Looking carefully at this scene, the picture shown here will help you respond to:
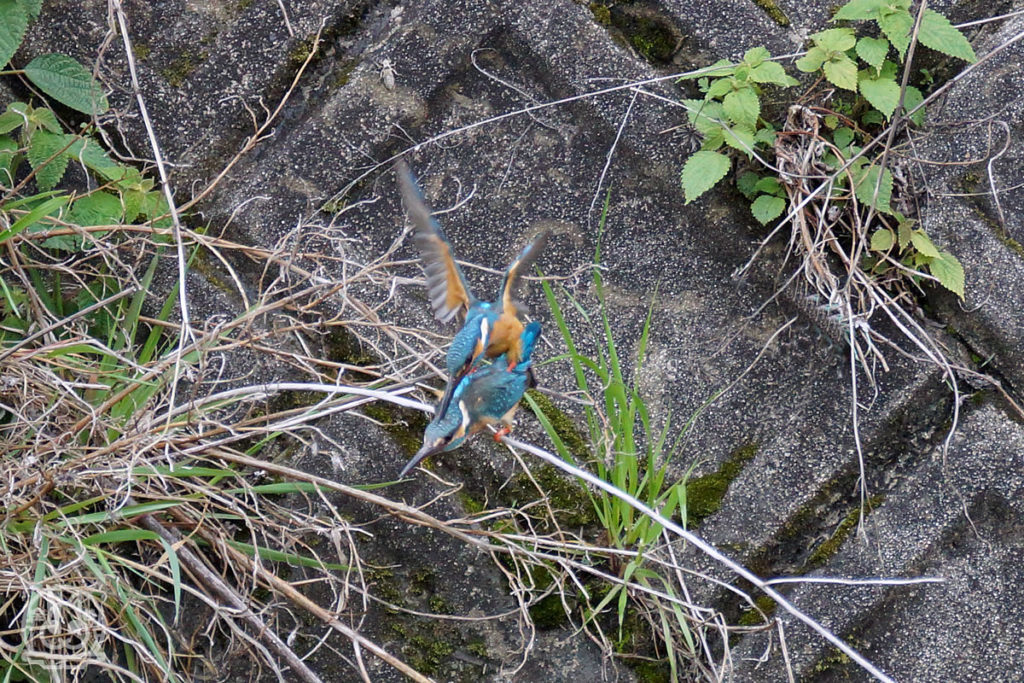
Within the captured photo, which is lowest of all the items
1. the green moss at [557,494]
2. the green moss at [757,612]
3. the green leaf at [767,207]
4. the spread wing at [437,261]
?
the green moss at [757,612]

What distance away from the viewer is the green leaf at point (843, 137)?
2289 millimetres

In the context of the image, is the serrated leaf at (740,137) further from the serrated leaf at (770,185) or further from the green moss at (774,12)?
the green moss at (774,12)

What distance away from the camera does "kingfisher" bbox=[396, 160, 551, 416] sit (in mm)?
1812

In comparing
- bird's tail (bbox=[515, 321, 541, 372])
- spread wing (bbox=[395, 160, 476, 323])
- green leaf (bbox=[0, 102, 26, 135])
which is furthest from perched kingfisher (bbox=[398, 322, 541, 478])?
green leaf (bbox=[0, 102, 26, 135])

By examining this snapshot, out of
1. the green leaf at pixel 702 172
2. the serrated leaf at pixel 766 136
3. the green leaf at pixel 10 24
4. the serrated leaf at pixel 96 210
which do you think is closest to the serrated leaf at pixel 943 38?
the serrated leaf at pixel 766 136

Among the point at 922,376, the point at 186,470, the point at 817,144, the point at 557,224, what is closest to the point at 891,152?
the point at 817,144

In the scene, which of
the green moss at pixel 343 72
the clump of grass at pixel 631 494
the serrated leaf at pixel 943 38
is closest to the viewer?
the clump of grass at pixel 631 494

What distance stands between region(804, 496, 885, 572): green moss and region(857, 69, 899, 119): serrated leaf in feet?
2.67

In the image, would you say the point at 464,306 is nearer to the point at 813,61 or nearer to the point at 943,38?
the point at 813,61

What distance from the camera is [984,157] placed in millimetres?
2320

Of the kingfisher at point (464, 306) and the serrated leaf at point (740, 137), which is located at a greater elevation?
the kingfisher at point (464, 306)

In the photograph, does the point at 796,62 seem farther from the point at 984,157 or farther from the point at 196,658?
the point at 196,658

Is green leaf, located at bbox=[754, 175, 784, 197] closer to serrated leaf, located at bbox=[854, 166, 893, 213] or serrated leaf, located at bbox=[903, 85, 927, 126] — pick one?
serrated leaf, located at bbox=[854, 166, 893, 213]

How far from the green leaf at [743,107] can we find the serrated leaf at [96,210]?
1.30 m
